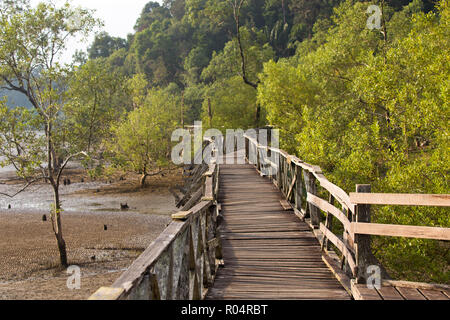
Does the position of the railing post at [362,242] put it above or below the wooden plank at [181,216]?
below

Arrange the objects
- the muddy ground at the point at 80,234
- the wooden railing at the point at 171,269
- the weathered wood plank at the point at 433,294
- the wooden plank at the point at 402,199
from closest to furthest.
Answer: the wooden railing at the point at 171,269
the weathered wood plank at the point at 433,294
the wooden plank at the point at 402,199
the muddy ground at the point at 80,234

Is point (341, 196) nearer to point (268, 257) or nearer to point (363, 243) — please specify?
point (363, 243)

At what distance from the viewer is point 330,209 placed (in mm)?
5734

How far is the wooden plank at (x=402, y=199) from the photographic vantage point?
4035 mm

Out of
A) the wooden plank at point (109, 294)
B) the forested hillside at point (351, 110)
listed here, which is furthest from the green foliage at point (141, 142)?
the wooden plank at point (109, 294)

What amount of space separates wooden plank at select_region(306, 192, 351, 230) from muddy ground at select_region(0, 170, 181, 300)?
21.9 feet

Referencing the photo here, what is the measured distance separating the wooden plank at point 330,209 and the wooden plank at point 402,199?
1.37 ft

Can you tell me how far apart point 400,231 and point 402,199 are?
13.4 inches

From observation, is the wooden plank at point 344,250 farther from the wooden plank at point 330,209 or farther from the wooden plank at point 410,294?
the wooden plank at point 410,294

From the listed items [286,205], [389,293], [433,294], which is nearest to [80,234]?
[286,205]

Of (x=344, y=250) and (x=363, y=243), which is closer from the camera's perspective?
(x=363, y=243)

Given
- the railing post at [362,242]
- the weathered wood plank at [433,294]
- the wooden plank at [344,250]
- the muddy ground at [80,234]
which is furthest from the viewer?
the muddy ground at [80,234]

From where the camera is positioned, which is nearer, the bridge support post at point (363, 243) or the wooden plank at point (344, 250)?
the bridge support post at point (363, 243)

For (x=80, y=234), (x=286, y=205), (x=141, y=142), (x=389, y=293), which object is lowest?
(x=80, y=234)
